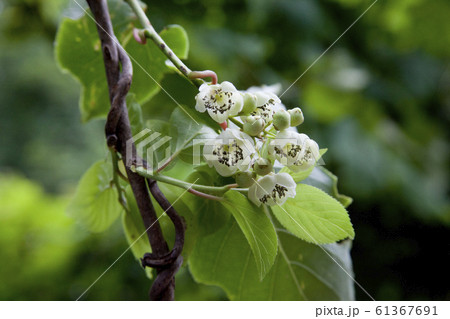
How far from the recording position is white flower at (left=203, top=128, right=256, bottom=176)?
255 millimetres

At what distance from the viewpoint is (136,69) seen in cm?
39

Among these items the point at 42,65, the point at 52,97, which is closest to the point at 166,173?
the point at 42,65

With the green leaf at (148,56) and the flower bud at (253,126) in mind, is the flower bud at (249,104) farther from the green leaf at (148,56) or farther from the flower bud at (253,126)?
the green leaf at (148,56)

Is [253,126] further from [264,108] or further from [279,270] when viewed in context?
[279,270]

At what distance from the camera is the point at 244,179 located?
26 cm

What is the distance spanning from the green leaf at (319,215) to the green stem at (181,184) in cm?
5

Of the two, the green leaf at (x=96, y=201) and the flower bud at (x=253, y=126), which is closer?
the flower bud at (x=253, y=126)

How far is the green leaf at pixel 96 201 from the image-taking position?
0.37 metres

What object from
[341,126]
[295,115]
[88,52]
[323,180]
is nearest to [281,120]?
[295,115]

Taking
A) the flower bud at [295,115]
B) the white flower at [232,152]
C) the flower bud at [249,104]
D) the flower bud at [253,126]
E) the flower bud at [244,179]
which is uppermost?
the flower bud at [295,115]

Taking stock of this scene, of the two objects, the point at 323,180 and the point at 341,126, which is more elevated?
the point at 341,126

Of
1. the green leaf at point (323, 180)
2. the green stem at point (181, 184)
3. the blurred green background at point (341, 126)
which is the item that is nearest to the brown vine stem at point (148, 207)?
the green stem at point (181, 184)

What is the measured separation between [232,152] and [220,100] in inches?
1.3
